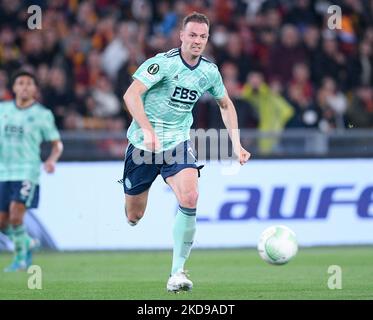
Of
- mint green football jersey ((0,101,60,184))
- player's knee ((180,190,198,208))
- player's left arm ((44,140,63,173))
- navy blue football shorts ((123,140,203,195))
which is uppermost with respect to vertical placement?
mint green football jersey ((0,101,60,184))

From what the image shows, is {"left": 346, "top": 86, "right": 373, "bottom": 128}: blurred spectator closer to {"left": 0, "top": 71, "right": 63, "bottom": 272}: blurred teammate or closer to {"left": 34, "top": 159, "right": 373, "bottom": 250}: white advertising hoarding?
{"left": 34, "top": 159, "right": 373, "bottom": 250}: white advertising hoarding

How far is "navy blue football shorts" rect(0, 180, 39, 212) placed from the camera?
1322cm

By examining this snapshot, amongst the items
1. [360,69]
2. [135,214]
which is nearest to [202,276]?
[135,214]

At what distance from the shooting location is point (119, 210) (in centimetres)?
1528

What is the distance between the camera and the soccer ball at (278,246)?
10.1m

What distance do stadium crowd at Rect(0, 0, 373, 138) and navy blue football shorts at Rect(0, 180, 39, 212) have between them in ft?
10.4

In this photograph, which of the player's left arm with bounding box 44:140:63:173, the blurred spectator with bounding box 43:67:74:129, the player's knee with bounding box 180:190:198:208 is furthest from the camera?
the blurred spectator with bounding box 43:67:74:129

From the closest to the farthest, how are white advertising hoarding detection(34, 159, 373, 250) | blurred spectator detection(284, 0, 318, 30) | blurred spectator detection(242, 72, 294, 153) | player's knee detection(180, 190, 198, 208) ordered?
player's knee detection(180, 190, 198, 208), white advertising hoarding detection(34, 159, 373, 250), blurred spectator detection(242, 72, 294, 153), blurred spectator detection(284, 0, 318, 30)

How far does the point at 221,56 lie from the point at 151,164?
7.44m

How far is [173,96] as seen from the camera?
10.2m

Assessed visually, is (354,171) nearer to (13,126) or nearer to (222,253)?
(222,253)

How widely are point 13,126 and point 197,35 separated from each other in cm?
449

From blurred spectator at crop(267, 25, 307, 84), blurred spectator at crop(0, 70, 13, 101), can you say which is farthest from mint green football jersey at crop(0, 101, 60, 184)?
blurred spectator at crop(267, 25, 307, 84)
